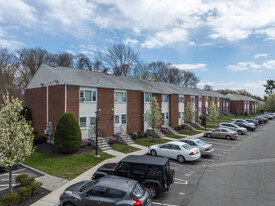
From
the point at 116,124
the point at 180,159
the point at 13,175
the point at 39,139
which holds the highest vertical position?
the point at 116,124

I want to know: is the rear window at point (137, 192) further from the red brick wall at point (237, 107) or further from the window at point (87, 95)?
the red brick wall at point (237, 107)

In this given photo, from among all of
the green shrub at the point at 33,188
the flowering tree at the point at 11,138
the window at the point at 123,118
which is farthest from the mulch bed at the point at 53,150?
the flowering tree at the point at 11,138

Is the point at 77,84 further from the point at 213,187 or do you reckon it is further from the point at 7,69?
the point at 7,69

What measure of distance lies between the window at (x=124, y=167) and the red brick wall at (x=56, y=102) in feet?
36.2

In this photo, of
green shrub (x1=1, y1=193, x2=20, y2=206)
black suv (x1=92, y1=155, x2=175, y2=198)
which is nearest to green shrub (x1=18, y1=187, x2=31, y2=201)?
green shrub (x1=1, y1=193, x2=20, y2=206)

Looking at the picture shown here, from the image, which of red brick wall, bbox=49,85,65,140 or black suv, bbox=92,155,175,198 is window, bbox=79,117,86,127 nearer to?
red brick wall, bbox=49,85,65,140

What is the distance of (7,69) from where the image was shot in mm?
36875

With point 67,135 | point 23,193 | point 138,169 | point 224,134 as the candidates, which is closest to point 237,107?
point 224,134

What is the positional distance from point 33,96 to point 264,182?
24.8 m

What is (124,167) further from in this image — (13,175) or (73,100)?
(73,100)

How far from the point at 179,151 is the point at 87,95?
1128cm

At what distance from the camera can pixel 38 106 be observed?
22.6 m

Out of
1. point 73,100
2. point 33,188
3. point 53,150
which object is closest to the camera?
point 33,188

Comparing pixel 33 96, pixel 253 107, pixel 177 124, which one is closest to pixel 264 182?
pixel 177 124
